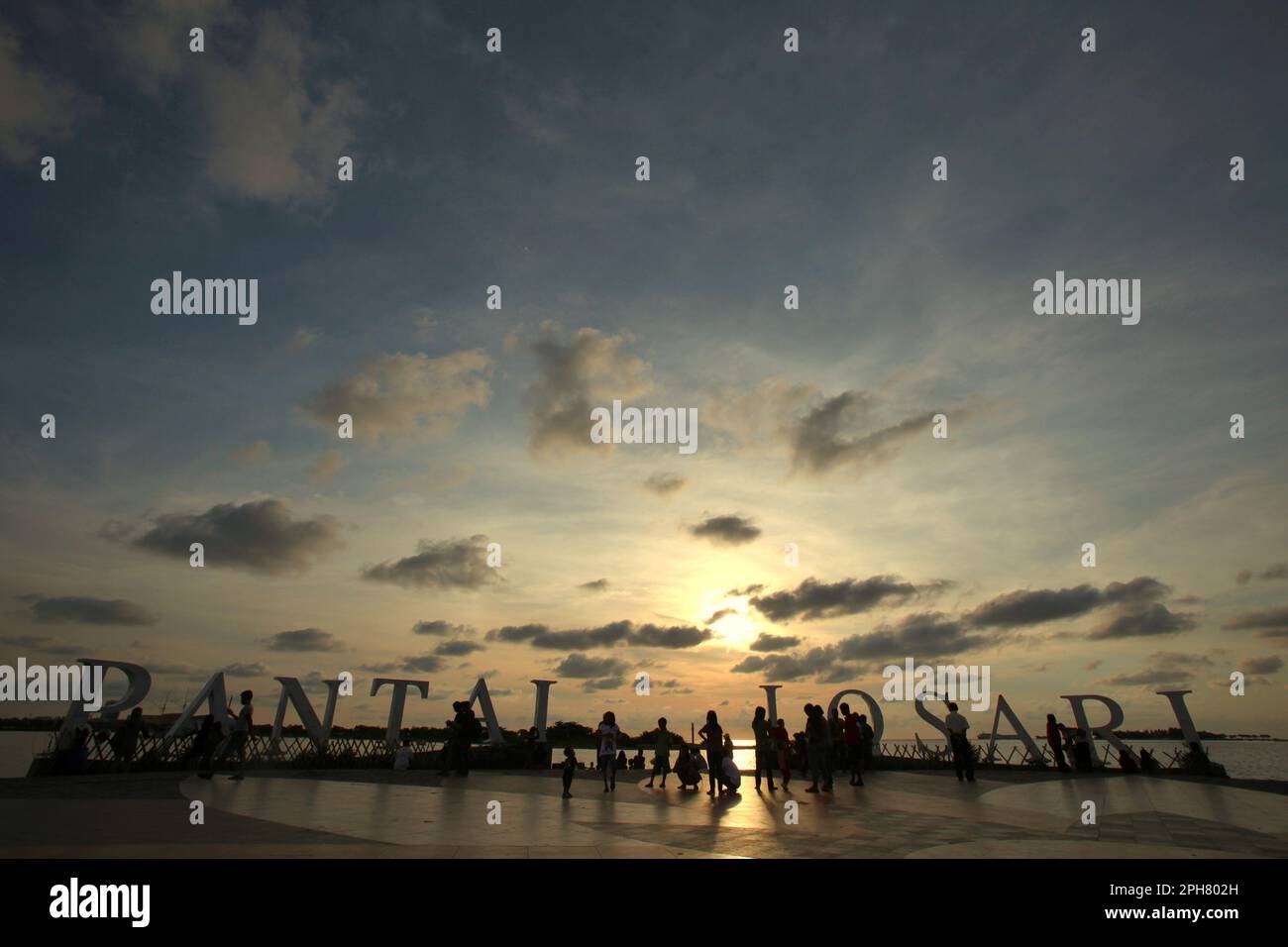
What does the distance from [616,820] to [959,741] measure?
12492 millimetres

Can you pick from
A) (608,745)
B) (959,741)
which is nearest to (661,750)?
(608,745)

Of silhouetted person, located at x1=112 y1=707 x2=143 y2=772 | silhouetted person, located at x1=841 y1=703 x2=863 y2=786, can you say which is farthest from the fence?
silhouetted person, located at x1=841 y1=703 x2=863 y2=786

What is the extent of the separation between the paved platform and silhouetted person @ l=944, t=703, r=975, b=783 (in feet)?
3.92

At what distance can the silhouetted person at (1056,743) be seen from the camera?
81.2 ft

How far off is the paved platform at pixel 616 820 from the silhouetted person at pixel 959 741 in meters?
1.20

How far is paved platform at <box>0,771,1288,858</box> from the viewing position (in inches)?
328

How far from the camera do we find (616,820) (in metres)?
12.0

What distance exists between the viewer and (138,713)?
68.6 feet

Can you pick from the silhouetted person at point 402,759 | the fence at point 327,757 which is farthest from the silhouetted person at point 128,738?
the silhouetted person at point 402,759
